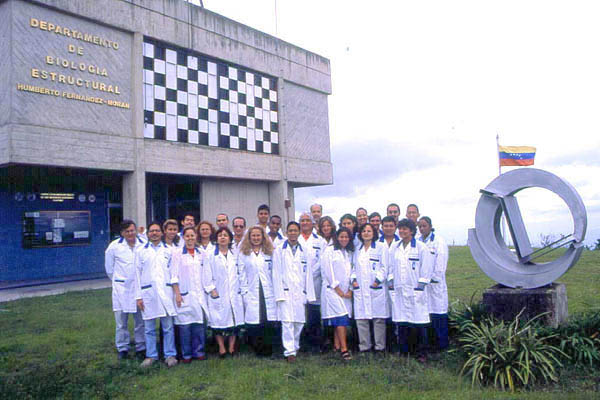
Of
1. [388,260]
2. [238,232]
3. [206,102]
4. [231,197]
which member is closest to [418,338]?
[388,260]

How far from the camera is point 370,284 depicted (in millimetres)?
6504

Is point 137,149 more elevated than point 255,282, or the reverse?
point 137,149

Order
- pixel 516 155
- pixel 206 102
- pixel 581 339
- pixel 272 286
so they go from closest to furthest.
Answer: pixel 581 339, pixel 272 286, pixel 516 155, pixel 206 102

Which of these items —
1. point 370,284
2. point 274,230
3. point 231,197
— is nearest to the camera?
point 370,284

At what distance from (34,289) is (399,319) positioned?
11462mm

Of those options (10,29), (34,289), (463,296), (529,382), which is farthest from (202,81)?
(529,382)

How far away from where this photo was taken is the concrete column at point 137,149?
51.6 feet

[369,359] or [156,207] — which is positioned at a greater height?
[156,207]

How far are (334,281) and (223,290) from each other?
1.47m

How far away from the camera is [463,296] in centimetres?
1025

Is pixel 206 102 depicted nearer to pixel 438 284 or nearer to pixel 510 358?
pixel 438 284

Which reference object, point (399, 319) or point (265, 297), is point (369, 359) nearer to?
point (399, 319)

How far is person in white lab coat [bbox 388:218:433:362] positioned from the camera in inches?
245

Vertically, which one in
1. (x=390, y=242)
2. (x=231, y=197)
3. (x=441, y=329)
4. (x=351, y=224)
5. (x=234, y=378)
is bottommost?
(x=234, y=378)
